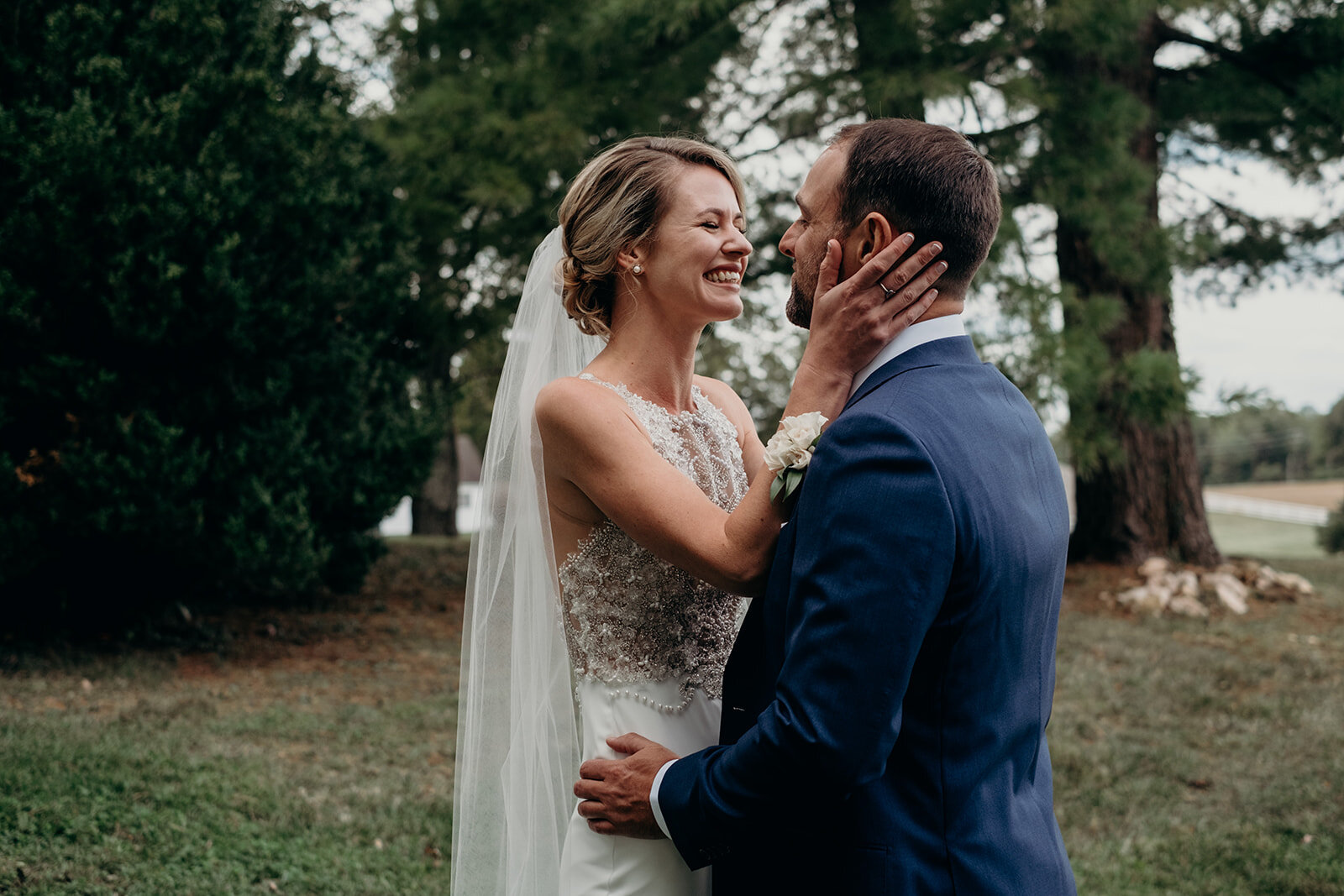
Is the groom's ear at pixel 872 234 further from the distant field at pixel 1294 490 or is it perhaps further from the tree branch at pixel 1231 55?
the distant field at pixel 1294 490

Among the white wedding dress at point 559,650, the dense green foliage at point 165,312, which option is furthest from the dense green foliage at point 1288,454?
the white wedding dress at point 559,650

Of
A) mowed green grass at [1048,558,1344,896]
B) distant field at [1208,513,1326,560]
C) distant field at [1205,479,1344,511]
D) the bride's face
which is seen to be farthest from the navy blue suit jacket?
distant field at [1205,479,1344,511]

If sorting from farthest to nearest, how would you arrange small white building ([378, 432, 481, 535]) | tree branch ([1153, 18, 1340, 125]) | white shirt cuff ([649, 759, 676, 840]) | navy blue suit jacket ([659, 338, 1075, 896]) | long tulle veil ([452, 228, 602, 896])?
small white building ([378, 432, 481, 535]) → tree branch ([1153, 18, 1340, 125]) → long tulle veil ([452, 228, 602, 896]) → white shirt cuff ([649, 759, 676, 840]) → navy blue suit jacket ([659, 338, 1075, 896])

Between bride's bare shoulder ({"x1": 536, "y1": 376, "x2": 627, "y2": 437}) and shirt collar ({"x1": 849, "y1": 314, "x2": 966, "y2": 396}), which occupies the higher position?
shirt collar ({"x1": 849, "y1": 314, "x2": 966, "y2": 396})

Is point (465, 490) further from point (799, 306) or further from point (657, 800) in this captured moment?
point (657, 800)

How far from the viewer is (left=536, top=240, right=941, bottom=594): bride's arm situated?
71.7 inches

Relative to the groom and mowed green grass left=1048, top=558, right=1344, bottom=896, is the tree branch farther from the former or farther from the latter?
the groom

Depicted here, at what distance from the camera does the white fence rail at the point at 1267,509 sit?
125 feet

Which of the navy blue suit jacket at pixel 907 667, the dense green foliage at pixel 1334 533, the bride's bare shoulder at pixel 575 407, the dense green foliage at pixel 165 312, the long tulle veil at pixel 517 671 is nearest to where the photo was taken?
the navy blue suit jacket at pixel 907 667

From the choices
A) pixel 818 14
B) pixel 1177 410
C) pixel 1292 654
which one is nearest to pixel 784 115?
pixel 818 14

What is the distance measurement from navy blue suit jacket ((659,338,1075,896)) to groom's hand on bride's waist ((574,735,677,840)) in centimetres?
15

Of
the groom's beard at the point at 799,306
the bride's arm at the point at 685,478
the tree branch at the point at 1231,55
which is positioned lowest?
the bride's arm at the point at 685,478

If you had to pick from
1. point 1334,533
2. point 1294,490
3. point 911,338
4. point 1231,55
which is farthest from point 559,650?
point 1294,490

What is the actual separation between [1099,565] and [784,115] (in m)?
5.95
